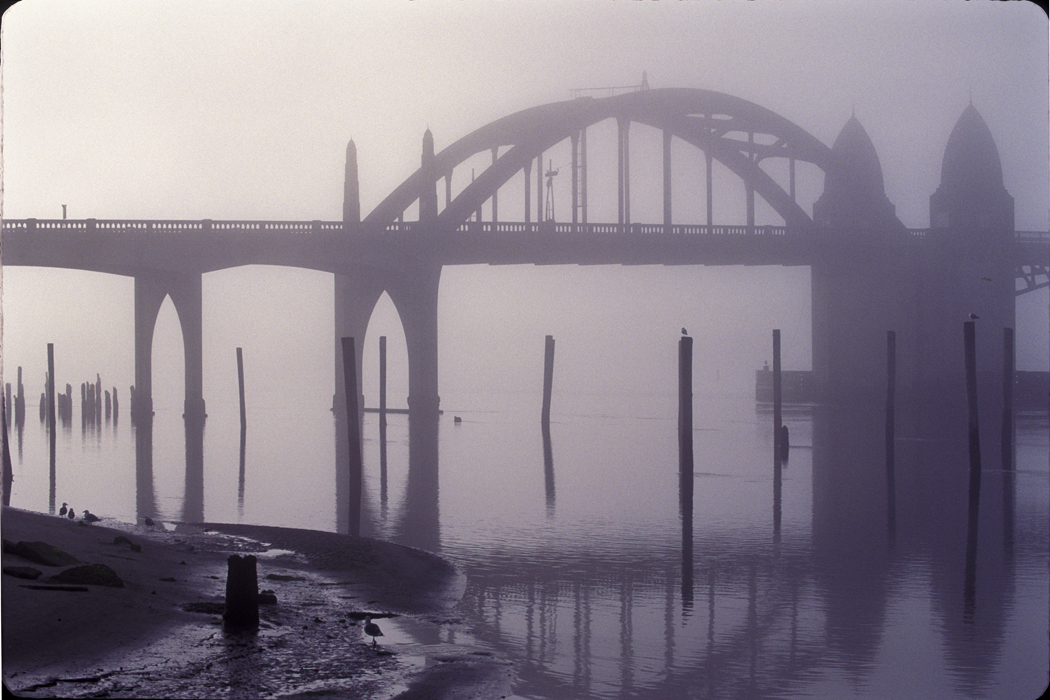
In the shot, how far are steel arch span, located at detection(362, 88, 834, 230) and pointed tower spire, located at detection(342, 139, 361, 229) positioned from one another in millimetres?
1938

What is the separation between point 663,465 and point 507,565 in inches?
875

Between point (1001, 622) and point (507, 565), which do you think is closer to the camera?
point (1001, 622)

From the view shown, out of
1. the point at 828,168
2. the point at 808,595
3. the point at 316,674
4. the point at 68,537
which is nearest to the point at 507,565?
the point at 808,595

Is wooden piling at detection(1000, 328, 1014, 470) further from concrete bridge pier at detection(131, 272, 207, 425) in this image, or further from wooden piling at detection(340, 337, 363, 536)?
concrete bridge pier at detection(131, 272, 207, 425)

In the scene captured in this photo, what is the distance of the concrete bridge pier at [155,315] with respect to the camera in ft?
198

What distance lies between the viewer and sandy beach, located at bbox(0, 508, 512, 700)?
10.5 meters

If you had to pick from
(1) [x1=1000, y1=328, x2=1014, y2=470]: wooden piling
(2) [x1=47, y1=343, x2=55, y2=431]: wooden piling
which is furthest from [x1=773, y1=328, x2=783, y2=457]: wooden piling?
(2) [x1=47, y1=343, x2=55, y2=431]: wooden piling

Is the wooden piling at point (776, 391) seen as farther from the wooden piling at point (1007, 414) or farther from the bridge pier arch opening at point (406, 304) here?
the bridge pier arch opening at point (406, 304)

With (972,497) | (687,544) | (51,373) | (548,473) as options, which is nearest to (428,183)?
(51,373)

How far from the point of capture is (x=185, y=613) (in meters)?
12.7

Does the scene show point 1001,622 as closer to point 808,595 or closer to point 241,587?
point 808,595

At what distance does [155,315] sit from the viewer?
61062mm

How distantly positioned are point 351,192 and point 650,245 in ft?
62.4

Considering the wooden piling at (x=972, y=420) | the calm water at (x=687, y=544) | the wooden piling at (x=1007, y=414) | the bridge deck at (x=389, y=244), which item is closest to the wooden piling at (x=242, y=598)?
the calm water at (x=687, y=544)
